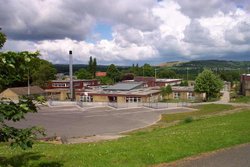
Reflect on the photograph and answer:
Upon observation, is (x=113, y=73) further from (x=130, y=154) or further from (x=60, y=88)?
(x=130, y=154)

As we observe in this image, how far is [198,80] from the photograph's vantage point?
86312mm

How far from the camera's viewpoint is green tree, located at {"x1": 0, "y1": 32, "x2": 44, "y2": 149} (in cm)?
837

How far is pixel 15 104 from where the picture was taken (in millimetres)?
8672

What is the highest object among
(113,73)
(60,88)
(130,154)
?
(113,73)

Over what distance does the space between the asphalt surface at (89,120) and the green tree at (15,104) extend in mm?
31724

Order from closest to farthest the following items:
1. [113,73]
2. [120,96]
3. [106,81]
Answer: [120,96] < [106,81] < [113,73]

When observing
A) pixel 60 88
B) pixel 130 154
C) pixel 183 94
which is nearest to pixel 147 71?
pixel 60 88

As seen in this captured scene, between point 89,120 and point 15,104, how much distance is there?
49.7 metres

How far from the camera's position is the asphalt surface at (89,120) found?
46.4m

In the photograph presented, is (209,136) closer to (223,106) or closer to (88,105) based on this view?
(223,106)

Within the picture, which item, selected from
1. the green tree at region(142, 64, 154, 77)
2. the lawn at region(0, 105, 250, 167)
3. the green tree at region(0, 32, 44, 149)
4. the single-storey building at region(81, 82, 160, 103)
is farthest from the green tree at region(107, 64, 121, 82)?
the green tree at region(0, 32, 44, 149)

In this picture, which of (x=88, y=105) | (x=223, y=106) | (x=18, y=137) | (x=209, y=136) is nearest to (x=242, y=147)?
(x=209, y=136)

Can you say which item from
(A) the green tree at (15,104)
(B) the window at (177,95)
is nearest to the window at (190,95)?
(B) the window at (177,95)

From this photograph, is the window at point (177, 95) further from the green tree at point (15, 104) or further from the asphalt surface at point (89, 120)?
the green tree at point (15, 104)
